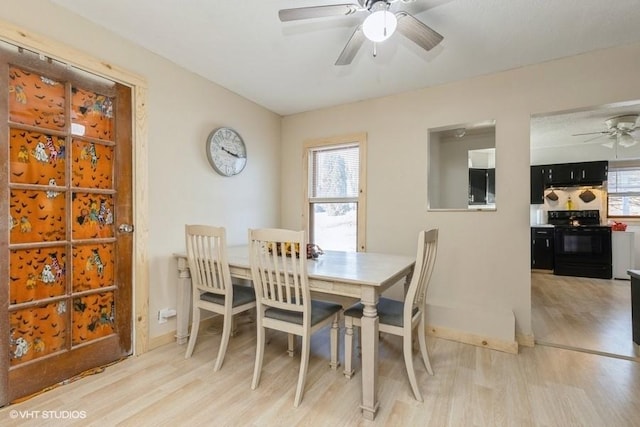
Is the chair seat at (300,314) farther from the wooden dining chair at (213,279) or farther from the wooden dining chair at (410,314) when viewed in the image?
the wooden dining chair at (213,279)

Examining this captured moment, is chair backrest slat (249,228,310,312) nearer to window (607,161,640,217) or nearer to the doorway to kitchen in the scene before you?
the doorway to kitchen

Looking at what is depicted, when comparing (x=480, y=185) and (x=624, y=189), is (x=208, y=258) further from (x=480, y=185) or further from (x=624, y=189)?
(x=624, y=189)

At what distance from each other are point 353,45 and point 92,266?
231 cm

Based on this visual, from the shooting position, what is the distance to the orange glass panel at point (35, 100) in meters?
1.72

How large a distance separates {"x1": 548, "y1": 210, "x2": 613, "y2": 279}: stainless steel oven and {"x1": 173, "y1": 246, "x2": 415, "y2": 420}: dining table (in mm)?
4620

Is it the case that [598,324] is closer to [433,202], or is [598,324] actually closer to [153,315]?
[433,202]

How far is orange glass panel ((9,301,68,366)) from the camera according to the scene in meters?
1.74

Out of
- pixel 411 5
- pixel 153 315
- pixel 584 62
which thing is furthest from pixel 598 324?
pixel 153 315

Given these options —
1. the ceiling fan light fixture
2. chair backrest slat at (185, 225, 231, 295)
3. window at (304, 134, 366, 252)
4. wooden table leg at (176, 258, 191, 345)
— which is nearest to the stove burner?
window at (304, 134, 366, 252)

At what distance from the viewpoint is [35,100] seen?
1.80m

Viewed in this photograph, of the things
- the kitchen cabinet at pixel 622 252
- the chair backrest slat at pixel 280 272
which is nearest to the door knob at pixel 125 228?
the chair backrest slat at pixel 280 272

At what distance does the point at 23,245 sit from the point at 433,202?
372 cm

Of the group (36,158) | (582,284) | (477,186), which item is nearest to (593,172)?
(582,284)

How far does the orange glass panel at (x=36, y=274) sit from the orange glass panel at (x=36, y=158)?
0.44m
